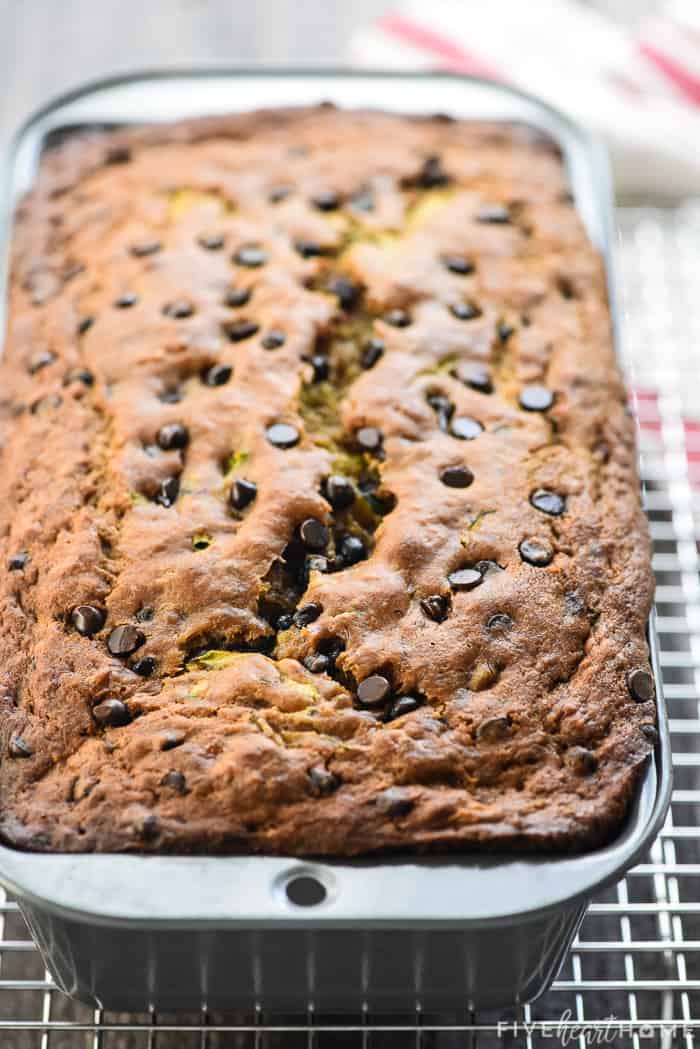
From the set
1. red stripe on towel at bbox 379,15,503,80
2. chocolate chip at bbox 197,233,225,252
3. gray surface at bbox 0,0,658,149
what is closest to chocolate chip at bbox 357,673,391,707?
chocolate chip at bbox 197,233,225,252

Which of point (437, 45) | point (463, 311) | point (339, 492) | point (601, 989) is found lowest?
point (601, 989)

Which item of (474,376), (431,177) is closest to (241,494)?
(474,376)

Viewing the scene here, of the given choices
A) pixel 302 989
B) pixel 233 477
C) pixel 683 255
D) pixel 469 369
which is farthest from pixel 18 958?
pixel 683 255

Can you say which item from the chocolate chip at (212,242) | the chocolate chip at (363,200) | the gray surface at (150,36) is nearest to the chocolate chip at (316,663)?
the chocolate chip at (212,242)

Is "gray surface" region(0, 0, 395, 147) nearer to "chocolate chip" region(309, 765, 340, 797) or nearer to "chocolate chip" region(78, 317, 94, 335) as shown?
"chocolate chip" region(78, 317, 94, 335)

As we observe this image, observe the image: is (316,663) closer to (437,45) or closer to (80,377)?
(80,377)

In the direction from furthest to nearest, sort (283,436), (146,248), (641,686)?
(146,248)
(283,436)
(641,686)
